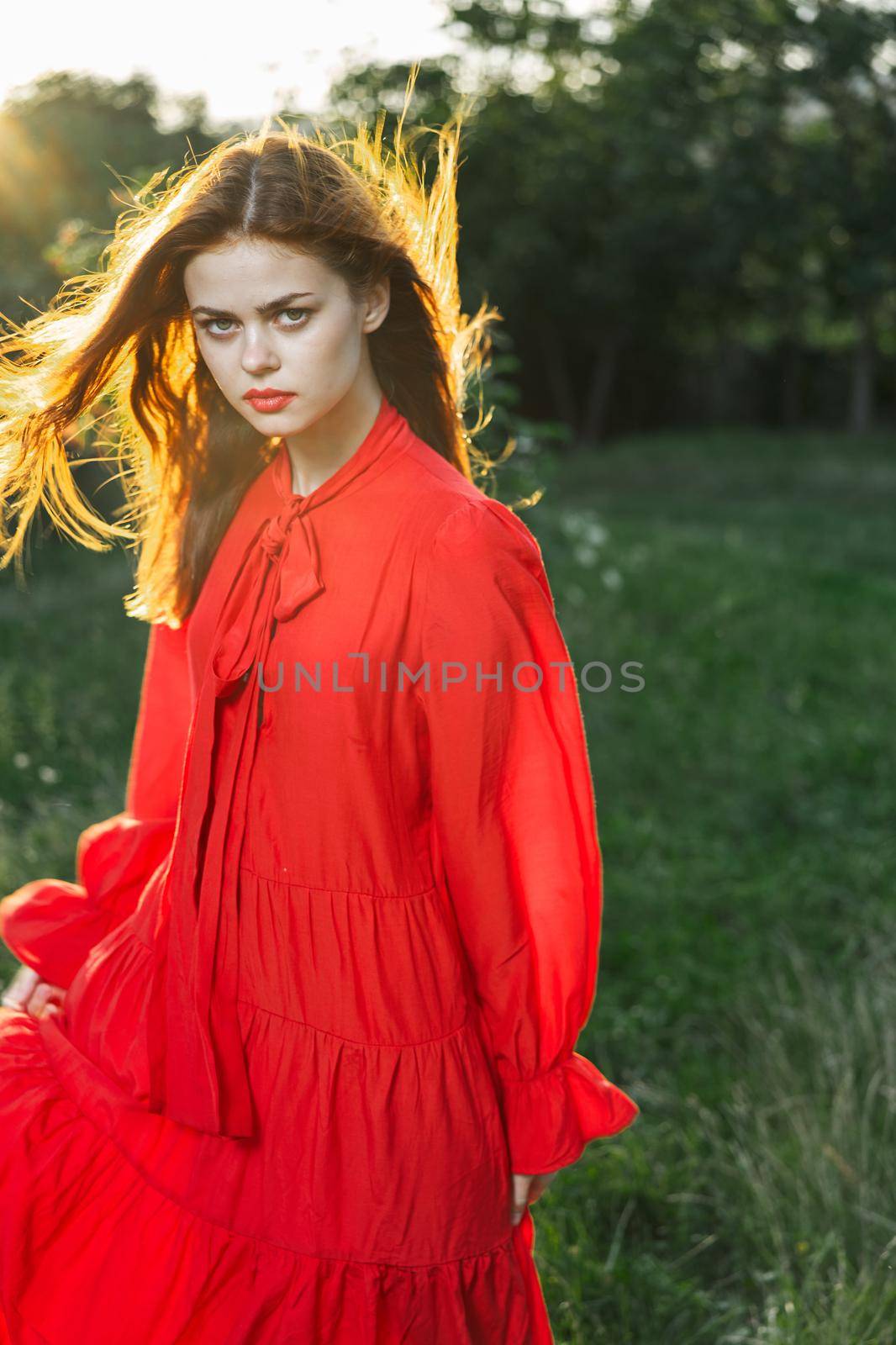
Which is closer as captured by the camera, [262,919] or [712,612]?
[262,919]

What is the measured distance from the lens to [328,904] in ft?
4.96

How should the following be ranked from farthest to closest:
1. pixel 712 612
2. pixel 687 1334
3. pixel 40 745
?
pixel 712 612 < pixel 40 745 < pixel 687 1334

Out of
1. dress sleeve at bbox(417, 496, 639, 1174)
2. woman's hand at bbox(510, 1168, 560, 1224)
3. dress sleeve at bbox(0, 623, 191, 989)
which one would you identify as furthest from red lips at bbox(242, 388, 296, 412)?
woman's hand at bbox(510, 1168, 560, 1224)

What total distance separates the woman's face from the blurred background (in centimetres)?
53

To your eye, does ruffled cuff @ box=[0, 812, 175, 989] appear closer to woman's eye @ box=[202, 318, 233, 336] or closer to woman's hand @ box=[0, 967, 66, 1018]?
woman's hand @ box=[0, 967, 66, 1018]

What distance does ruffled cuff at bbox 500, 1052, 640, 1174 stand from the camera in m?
1.53

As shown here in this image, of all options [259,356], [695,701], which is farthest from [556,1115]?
[695,701]

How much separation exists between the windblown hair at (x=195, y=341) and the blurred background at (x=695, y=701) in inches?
14.6

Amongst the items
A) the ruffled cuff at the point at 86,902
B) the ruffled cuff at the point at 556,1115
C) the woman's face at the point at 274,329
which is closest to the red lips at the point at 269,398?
the woman's face at the point at 274,329

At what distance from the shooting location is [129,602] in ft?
6.31

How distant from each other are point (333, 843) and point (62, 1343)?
69cm

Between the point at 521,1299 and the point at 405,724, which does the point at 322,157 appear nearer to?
the point at 405,724

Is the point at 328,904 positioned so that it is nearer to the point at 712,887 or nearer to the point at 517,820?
the point at 517,820

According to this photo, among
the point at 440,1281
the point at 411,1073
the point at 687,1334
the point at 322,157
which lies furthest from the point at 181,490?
the point at 687,1334
